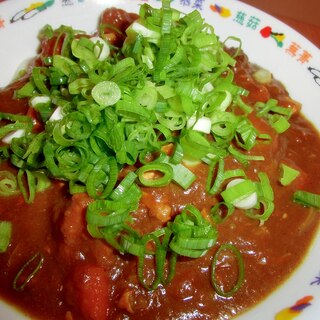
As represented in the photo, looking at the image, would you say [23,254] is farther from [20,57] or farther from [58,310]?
[20,57]

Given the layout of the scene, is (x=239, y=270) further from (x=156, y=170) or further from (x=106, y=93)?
(x=106, y=93)

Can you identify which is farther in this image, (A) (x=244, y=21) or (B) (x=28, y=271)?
(A) (x=244, y=21)

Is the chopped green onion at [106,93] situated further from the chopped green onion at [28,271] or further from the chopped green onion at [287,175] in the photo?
the chopped green onion at [287,175]

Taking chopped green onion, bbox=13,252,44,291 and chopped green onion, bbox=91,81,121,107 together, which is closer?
chopped green onion, bbox=91,81,121,107

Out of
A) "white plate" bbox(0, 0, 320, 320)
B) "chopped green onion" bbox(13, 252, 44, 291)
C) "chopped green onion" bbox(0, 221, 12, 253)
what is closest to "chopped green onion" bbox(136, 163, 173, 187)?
"chopped green onion" bbox(13, 252, 44, 291)

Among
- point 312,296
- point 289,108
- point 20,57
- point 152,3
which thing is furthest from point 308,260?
point 20,57

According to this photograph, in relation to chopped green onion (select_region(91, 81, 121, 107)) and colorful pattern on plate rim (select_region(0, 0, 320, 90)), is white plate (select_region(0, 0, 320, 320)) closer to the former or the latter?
colorful pattern on plate rim (select_region(0, 0, 320, 90))

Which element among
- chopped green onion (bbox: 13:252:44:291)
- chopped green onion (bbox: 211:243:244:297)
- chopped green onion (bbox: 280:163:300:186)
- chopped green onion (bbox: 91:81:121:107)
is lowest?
chopped green onion (bbox: 13:252:44:291)

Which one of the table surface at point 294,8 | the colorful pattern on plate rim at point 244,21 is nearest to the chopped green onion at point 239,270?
the colorful pattern on plate rim at point 244,21

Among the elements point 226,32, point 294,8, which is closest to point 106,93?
point 226,32
